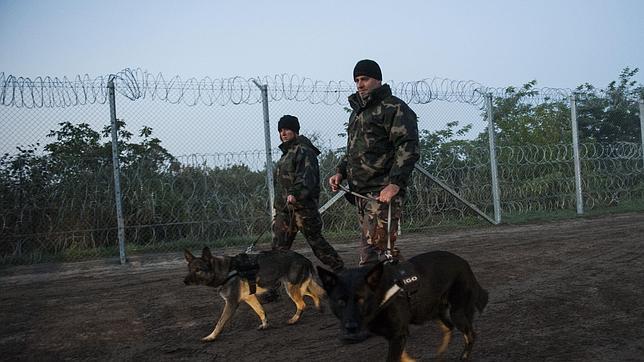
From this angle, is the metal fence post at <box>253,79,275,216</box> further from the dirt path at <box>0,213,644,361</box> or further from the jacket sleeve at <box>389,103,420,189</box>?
the jacket sleeve at <box>389,103,420,189</box>

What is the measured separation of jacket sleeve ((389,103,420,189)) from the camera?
4266 mm

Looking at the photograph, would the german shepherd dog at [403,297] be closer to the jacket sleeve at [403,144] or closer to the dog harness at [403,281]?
the dog harness at [403,281]

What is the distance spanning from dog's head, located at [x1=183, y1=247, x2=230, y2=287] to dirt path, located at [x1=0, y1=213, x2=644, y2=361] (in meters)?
0.46

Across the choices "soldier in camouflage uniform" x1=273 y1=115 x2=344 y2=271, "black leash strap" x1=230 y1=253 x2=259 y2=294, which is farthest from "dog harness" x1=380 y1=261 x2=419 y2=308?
"soldier in camouflage uniform" x1=273 y1=115 x2=344 y2=271

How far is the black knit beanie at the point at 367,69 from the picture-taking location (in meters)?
4.59

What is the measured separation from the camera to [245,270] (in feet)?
17.3

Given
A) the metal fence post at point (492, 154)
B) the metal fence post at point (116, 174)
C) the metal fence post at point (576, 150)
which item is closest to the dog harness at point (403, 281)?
the metal fence post at point (116, 174)

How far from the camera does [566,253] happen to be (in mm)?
8461

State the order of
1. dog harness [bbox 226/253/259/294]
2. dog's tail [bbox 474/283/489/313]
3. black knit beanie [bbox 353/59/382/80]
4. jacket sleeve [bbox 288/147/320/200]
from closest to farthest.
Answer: dog's tail [bbox 474/283/489/313], black knit beanie [bbox 353/59/382/80], dog harness [bbox 226/253/259/294], jacket sleeve [bbox 288/147/320/200]

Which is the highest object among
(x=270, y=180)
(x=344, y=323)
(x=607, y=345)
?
(x=270, y=180)

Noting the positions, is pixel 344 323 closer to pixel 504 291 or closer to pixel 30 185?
pixel 504 291

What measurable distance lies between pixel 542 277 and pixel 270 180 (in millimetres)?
5086

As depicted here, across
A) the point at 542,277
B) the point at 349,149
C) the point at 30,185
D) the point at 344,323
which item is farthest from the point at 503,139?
the point at 344,323

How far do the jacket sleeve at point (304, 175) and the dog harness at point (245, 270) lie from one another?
1190mm
